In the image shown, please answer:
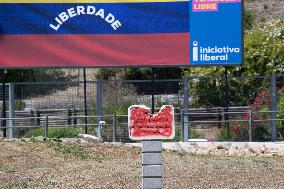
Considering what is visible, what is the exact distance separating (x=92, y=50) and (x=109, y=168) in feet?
28.5

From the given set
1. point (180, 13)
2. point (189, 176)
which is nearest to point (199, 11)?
point (180, 13)

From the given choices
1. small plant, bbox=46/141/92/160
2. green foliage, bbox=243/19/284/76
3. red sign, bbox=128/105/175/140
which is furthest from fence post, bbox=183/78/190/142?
red sign, bbox=128/105/175/140

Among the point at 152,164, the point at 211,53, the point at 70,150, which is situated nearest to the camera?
the point at 152,164

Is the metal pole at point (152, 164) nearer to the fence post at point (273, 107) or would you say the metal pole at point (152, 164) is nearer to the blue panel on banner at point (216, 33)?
the fence post at point (273, 107)

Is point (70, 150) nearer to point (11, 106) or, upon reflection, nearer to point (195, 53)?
point (11, 106)

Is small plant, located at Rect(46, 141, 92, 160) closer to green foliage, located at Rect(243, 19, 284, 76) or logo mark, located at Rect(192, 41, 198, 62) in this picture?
logo mark, located at Rect(192, 41, 198, 62)

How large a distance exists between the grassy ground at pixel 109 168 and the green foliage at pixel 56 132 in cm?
390

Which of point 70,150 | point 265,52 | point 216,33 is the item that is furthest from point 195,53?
point 265,52

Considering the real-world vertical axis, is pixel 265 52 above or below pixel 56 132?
above

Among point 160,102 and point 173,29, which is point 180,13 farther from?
point 160,102

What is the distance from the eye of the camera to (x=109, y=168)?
721 inches

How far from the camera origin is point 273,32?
33688 millimetres

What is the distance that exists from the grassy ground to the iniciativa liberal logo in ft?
16.3

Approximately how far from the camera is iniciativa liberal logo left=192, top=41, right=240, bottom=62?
26281 millimetres
